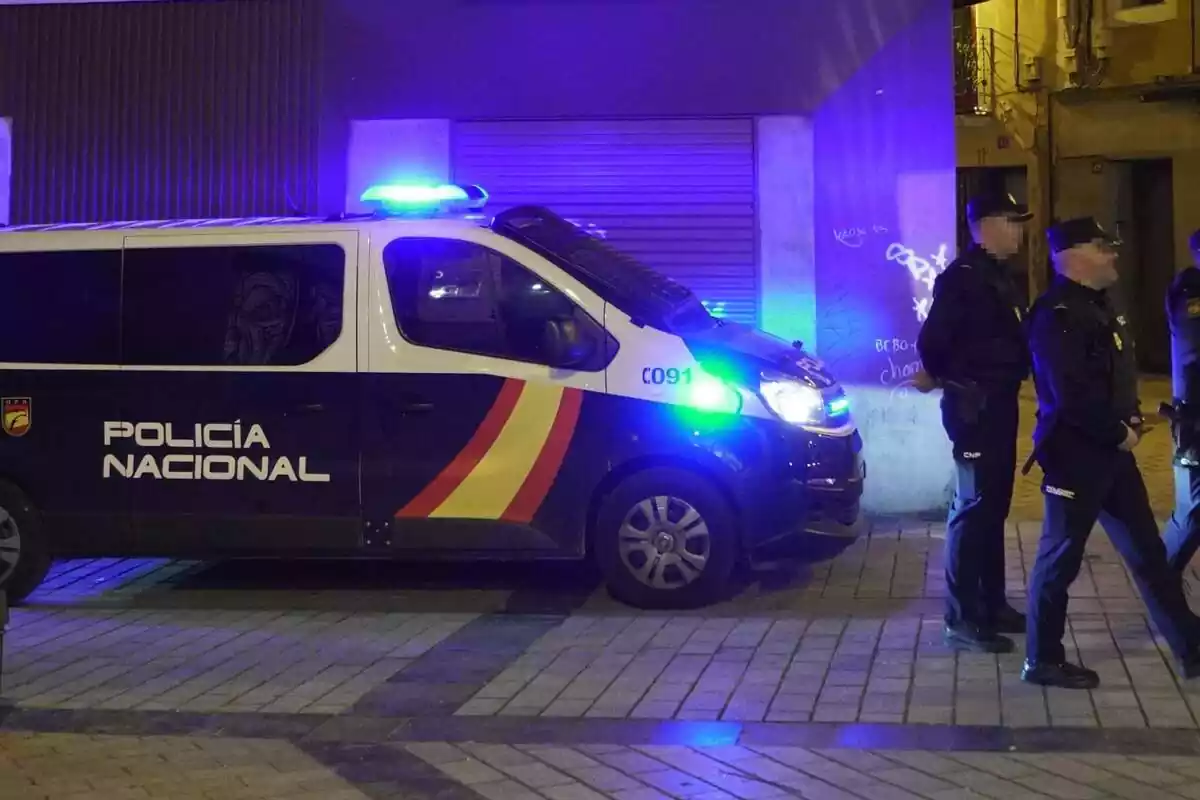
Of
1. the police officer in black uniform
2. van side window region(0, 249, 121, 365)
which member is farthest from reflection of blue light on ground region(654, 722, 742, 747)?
van side window region(0, 249, 121, 365)

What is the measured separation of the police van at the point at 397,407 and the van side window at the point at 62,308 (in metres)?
0.01

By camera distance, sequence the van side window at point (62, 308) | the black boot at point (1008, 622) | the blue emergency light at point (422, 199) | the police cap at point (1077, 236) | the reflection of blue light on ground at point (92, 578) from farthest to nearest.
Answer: the reflection of blue light on ground at point (92, 578)
the blue emergency light at point (422, 199)
the van side window at point (62, 308)
the black boot at point (1008, 622)
the police cap at point (1077, 236)

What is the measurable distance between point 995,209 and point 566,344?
2.16 metres

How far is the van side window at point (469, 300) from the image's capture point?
720 centimetres

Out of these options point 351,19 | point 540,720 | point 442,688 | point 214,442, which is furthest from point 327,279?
point 351,19

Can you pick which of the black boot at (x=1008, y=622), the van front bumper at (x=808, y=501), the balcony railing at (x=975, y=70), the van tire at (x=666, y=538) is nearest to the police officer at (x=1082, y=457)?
the black boot at (x=1008, y=622)

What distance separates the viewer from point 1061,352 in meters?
5.43

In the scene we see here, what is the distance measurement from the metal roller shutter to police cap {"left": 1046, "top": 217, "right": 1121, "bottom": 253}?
442 centimetres

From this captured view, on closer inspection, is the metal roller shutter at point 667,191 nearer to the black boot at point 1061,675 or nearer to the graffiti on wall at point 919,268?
the graffiti on wall at point 919,268

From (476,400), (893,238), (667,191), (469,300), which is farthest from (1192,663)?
(667,191)

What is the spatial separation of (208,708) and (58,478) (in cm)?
238

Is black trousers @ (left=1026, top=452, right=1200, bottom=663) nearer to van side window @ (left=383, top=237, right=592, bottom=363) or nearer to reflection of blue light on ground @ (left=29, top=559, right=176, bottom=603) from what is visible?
van side window @ (left=383, top=237, right=592, bottom=363)

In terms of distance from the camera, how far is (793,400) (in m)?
7.16

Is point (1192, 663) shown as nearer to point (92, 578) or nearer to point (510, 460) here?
point (510, 460)
